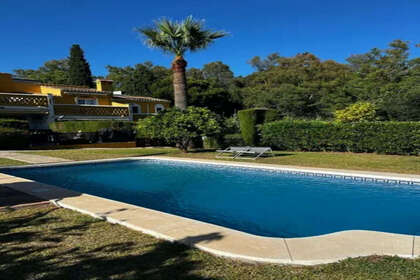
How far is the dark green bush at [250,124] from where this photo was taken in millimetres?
20062

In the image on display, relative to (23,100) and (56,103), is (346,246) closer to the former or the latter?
(23,100)

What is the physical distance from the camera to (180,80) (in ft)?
62.0

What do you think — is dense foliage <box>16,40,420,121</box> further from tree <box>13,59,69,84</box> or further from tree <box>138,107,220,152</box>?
tree <box>138,107,220,152</box>

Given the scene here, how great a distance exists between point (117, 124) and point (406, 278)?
23.5 meters

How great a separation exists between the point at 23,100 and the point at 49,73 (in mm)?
32390

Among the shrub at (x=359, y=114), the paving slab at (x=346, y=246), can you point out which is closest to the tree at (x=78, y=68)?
the shrub at (x=359, y=114)

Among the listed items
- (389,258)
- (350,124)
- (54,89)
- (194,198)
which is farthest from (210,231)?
(54,89)

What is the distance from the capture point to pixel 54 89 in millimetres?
27141

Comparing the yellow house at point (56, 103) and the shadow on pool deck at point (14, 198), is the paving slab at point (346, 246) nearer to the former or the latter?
the shadow on pool deck at point (14, 198)

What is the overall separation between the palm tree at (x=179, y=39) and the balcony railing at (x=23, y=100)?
11.5 m

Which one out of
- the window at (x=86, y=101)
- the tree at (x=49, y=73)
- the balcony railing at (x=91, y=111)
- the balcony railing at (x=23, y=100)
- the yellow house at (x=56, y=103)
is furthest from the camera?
the tree at (x=49, y=73)

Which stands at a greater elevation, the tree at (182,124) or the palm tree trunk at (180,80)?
the palm tree trunk at (180,80)

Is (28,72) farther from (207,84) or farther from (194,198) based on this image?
(194,198)

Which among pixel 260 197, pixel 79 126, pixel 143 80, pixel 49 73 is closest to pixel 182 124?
pixel 260 197
